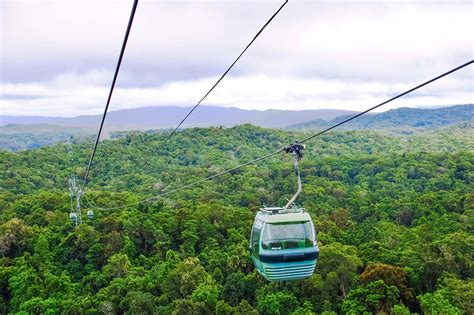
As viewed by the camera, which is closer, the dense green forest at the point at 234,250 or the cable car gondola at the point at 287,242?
the cable car gondola at the point at 287,242

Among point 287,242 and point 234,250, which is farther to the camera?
point 234,250

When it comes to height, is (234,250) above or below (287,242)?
below

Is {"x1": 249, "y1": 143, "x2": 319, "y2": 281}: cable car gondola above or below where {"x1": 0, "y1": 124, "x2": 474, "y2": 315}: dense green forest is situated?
above

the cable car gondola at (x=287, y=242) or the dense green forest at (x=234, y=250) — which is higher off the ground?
the cable car gondola at (x=287, y=242)
